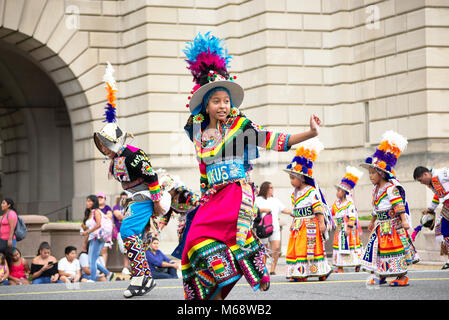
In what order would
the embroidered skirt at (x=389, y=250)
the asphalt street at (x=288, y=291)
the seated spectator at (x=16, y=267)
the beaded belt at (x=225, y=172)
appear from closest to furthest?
the beaded belt at (x=225, y=172)
the asphalt street at (x=288, y=291)
the embroidered skirt at (x=389, y=250)
the seated spectator at (x=16, y=267)

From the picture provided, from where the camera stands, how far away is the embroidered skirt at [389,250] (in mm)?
11914

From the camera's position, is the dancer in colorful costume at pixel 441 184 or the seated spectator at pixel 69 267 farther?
the seated spectator at pixel 69 267

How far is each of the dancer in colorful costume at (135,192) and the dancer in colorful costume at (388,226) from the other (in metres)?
2.77

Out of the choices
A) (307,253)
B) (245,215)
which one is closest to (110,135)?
(245,215)

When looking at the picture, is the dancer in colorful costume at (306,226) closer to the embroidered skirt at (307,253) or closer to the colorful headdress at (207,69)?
the embroidered skirt at (307,253)

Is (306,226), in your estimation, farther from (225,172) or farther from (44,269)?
(225,172)

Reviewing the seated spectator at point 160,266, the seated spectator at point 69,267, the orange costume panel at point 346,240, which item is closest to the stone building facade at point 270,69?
the orange costume panel at point 346,240

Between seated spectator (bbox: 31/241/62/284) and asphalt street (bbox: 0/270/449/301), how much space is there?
6.82 feet

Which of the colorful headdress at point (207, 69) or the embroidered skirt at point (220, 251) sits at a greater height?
the colorful headdress at point (207, 69)

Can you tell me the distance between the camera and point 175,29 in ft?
80.7
